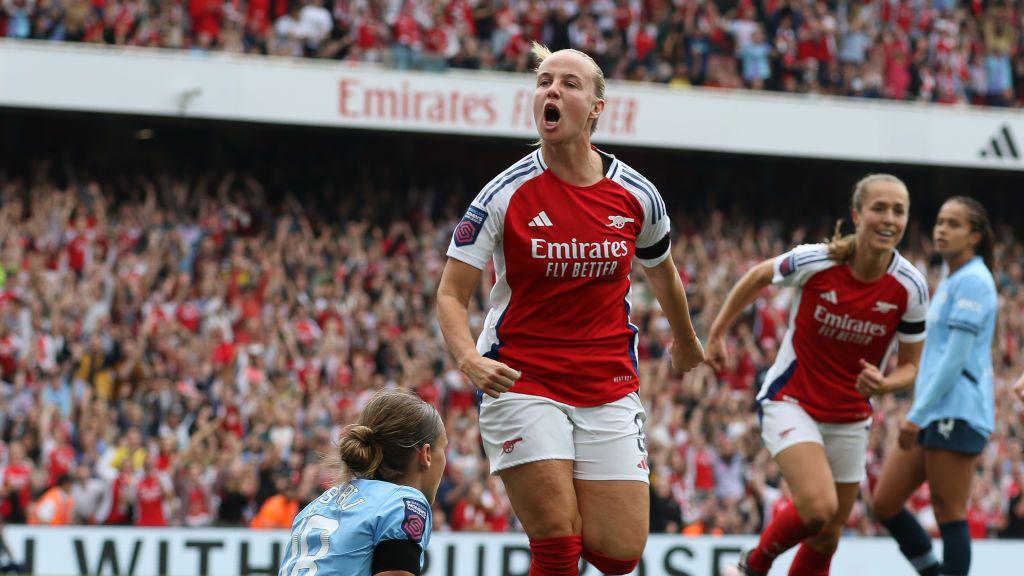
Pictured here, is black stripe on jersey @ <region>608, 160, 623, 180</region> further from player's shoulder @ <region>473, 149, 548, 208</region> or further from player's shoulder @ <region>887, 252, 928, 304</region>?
player's shoulder @ <region>887, 252, 928, 304</region>

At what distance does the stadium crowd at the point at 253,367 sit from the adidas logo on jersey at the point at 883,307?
6435 millimetres

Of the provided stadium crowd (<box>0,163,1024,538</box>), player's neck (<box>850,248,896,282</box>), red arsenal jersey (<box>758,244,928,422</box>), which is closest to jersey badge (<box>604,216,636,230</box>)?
red arsenal jersey (<box>758,244,928,422</box>)

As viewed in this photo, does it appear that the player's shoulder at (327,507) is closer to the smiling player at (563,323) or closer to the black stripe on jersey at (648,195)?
the smiling player at (563,323)

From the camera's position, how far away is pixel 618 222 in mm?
5312

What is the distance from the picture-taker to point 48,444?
1280cm

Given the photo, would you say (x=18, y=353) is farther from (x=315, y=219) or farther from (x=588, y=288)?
(x=588, y=288)

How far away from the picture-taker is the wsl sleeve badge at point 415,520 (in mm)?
4062

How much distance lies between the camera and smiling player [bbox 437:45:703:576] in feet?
16.9

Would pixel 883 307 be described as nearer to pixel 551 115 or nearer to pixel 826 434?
pixel 826 434

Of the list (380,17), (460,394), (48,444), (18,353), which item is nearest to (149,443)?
(48,444)

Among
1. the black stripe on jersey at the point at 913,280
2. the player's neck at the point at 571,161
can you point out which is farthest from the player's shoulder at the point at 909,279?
the player's neck at the point at 571,161

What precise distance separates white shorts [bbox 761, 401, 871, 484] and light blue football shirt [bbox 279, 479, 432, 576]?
2.99 meters

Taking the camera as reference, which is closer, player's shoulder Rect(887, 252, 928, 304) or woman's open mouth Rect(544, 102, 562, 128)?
woman's open mouth Rect(544, 102, 562, 128)

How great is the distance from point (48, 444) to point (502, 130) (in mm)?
8303
